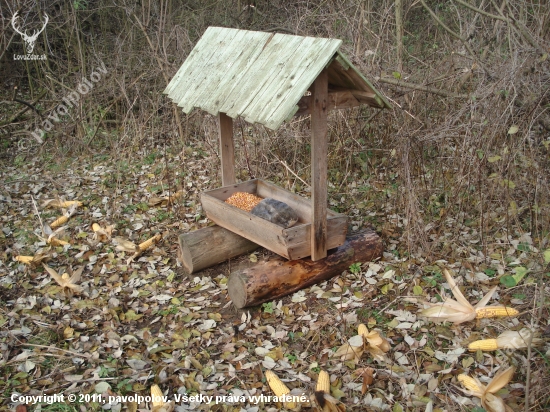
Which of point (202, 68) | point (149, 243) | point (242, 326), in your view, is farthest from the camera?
point (149, 243)

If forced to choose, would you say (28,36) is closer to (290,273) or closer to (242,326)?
(290,273)

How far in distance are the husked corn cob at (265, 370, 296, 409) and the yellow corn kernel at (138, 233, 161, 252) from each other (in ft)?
7.36

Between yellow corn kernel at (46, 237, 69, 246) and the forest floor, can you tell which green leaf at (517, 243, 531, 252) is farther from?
yellow corn kernel at (46, 237, 69, 246)

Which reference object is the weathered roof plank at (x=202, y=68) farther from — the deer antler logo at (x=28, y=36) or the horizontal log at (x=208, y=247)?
the deer antler logo at (x=28, y=36)

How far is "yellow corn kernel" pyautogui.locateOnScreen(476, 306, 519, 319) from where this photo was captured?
3723mm

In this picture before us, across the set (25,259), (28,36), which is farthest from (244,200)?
(28,36)

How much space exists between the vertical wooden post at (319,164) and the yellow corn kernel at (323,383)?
1.13 m

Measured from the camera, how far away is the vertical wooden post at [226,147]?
509 centimetres

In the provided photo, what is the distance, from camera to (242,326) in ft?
14.0

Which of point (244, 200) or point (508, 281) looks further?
point (244, 200)

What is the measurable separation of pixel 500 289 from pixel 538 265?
372 millimetres

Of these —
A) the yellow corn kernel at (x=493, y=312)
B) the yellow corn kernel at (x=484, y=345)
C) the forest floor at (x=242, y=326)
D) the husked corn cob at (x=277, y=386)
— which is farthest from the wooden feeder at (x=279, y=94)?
the yellow corn kernel at (x=484, y=345)

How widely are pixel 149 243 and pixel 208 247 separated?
0.80 meters

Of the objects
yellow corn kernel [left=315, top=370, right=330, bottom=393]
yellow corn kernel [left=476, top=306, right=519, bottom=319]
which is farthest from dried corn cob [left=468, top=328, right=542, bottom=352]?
yellow corn kernel [left=315, top=370, right=330, bottom=393]
